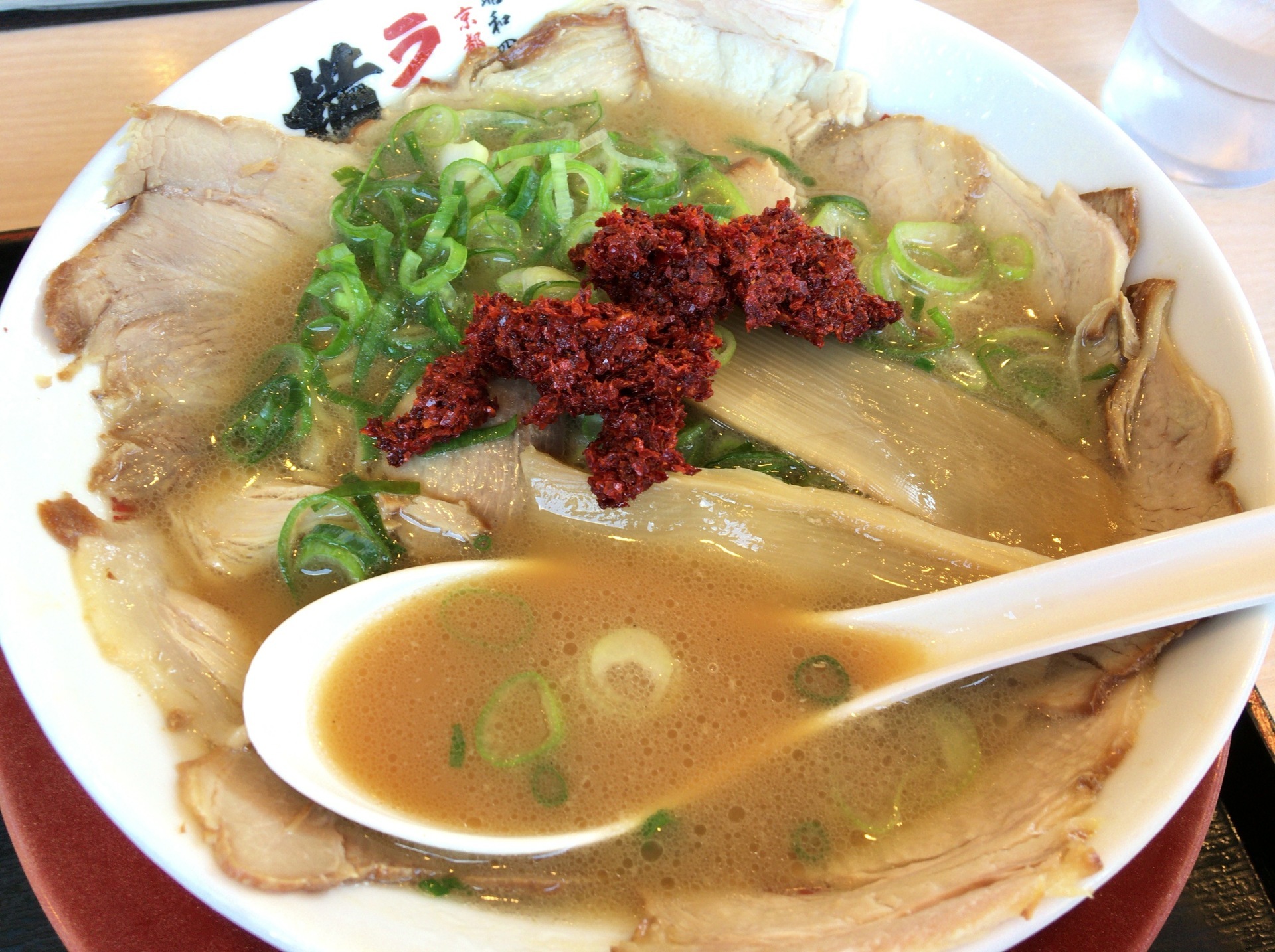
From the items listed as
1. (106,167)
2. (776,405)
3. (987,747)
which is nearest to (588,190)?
(776,405)

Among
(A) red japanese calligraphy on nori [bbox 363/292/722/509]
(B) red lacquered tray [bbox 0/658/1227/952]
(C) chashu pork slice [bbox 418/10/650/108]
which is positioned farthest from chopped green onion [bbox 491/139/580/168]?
(B) red lacquered tray [bbox 0/658/1227/952]

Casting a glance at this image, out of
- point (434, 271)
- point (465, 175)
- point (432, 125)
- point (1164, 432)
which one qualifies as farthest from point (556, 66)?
point (1164, 432)

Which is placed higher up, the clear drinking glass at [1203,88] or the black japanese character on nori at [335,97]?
the clear drinking glass at [1203,88]

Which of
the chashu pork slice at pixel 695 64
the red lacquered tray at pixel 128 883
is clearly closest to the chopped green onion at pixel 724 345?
the chashu pork slice at pixel 695 64

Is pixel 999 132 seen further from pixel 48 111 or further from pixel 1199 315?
pixel 48 111

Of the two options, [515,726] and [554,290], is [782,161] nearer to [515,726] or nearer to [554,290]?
[554,290]

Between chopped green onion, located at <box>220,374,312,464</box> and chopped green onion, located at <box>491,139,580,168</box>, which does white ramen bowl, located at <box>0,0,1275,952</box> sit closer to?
chopped green onion, located at <box>220,374,312,464</box>

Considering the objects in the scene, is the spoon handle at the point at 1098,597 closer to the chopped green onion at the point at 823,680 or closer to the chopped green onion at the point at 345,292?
the chopped green onion at the point at 823,680
